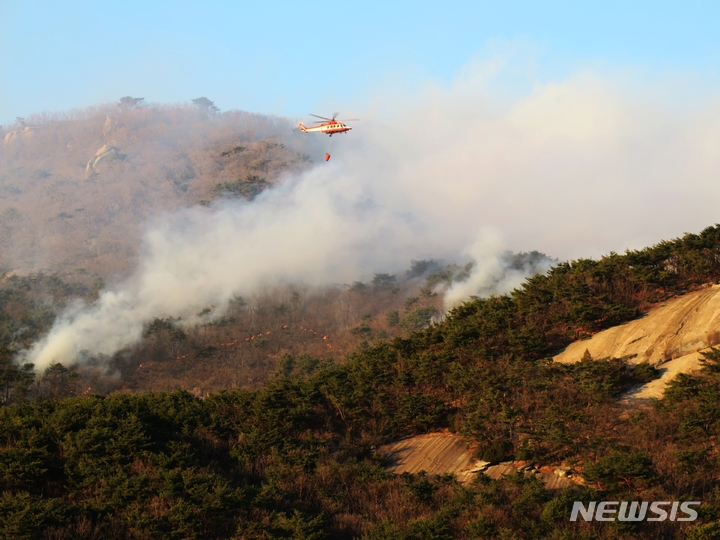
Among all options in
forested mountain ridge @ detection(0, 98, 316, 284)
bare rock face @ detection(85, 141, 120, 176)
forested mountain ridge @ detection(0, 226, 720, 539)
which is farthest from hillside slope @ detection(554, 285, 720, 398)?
bare rock face @ detection(85, 141, 120, 176)

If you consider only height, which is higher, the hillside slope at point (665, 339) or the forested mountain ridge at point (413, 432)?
the hillside slope at point (665, 339)

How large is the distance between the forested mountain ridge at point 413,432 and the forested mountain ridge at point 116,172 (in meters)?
62.2

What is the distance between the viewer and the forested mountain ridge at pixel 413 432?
21.5 metres

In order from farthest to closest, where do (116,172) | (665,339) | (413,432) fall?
(116,172) → (665,339) → (413,432)

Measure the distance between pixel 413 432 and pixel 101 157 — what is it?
12026cm

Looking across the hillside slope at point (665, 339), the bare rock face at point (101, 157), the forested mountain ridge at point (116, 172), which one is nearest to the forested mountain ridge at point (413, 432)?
the hillside slope at point (665, 339)

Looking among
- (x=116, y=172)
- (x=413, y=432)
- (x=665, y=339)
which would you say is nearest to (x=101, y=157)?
(x=116, y=172)

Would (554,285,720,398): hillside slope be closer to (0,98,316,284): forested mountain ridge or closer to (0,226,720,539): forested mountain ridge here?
(0,226,720,539): forested mountain ridge

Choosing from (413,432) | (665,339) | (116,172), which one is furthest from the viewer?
(116,172)

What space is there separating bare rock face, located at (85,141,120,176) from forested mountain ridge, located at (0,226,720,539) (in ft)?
366

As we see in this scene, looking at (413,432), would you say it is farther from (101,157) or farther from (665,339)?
(101,157)

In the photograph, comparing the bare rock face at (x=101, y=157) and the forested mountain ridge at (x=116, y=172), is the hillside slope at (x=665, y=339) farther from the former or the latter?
the bare rock face at (x=101, y=157)

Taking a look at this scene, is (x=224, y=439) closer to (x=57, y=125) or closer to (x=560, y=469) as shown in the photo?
(x=560, y=469)

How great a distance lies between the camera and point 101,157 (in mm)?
137750
